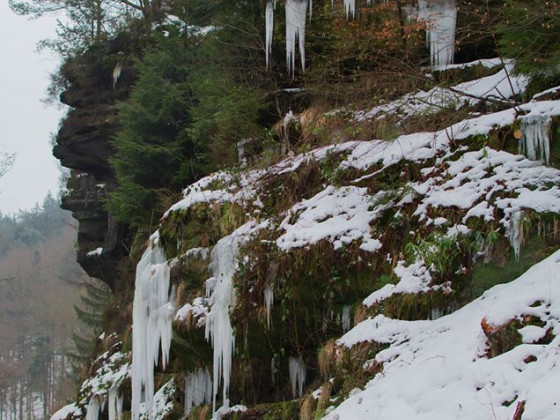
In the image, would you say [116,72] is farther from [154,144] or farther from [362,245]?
[362,245]

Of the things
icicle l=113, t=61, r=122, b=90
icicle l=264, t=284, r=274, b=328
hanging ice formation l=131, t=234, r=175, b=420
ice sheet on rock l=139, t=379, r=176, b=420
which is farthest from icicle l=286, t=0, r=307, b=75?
icicle l=113, t=61, r=122, b=90

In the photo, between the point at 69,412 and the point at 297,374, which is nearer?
the point at 297,374

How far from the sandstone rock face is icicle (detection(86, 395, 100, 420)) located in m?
7.10

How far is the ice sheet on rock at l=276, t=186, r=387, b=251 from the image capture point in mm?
6324

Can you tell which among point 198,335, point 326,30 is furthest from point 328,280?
point 326,30

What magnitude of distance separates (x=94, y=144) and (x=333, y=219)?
518 inches

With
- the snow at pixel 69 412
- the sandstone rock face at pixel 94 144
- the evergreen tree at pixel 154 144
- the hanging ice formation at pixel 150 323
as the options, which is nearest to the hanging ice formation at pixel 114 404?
the snow at pixel 69 412

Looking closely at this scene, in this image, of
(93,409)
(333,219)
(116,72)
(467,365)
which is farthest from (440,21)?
(116,72)

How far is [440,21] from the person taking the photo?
8.59 m

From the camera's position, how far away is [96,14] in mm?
18750

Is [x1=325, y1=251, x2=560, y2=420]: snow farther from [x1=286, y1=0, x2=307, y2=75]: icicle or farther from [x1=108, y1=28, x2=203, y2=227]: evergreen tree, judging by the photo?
[x1=108, y1=28, x2=203, y2=227]: evergreen tree

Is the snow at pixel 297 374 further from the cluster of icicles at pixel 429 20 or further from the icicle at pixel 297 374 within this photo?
the cluster of icicles at pixel 429 20

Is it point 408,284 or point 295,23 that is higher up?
point 295,23

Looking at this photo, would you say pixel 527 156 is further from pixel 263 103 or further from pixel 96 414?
pixel 96 414
